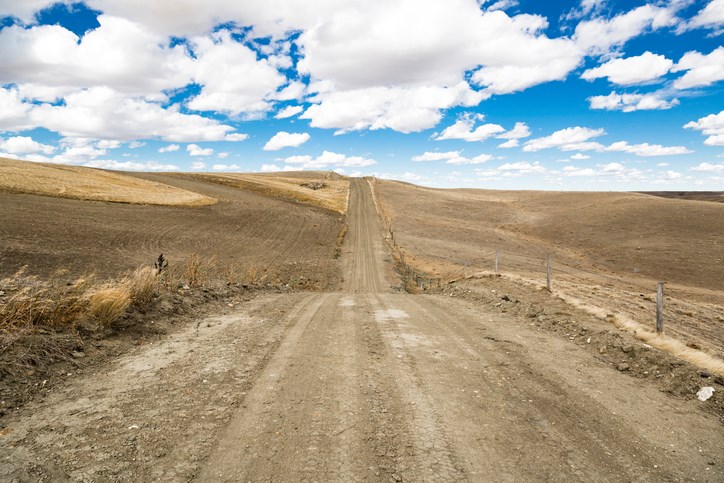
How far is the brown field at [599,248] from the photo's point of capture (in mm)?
18984

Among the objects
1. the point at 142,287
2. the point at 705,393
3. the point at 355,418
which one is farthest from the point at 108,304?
the point at 705,393

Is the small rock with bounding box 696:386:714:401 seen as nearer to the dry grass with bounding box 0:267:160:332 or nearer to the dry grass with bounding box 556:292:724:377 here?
the dry grass with bounding box 556:292:724:377

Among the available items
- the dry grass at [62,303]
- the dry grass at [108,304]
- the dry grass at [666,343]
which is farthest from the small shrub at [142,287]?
the dry grass at [666,343]

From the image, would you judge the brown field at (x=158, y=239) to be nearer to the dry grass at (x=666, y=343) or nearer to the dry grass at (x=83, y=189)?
the dry grass at (x=83, y=189)

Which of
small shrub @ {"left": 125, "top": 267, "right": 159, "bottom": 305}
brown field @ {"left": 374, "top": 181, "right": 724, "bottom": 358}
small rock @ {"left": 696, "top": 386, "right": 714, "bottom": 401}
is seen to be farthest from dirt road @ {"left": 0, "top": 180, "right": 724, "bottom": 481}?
brown field @ {"left": 374, "top": 181, "right": 724, "bottom": 358}

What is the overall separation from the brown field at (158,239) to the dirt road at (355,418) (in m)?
9.48

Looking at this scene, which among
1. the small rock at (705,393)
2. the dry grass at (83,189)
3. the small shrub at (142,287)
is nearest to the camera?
the small rock at (705,393)

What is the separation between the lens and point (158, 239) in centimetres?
3189

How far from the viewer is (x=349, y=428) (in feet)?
15.3

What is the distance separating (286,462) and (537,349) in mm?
6120

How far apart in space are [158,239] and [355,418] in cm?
3203

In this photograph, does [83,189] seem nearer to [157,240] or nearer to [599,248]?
[157,240]

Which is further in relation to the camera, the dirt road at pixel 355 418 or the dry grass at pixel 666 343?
the dry grass at pixel 666 343

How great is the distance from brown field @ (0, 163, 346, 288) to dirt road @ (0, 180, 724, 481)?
373 inches
